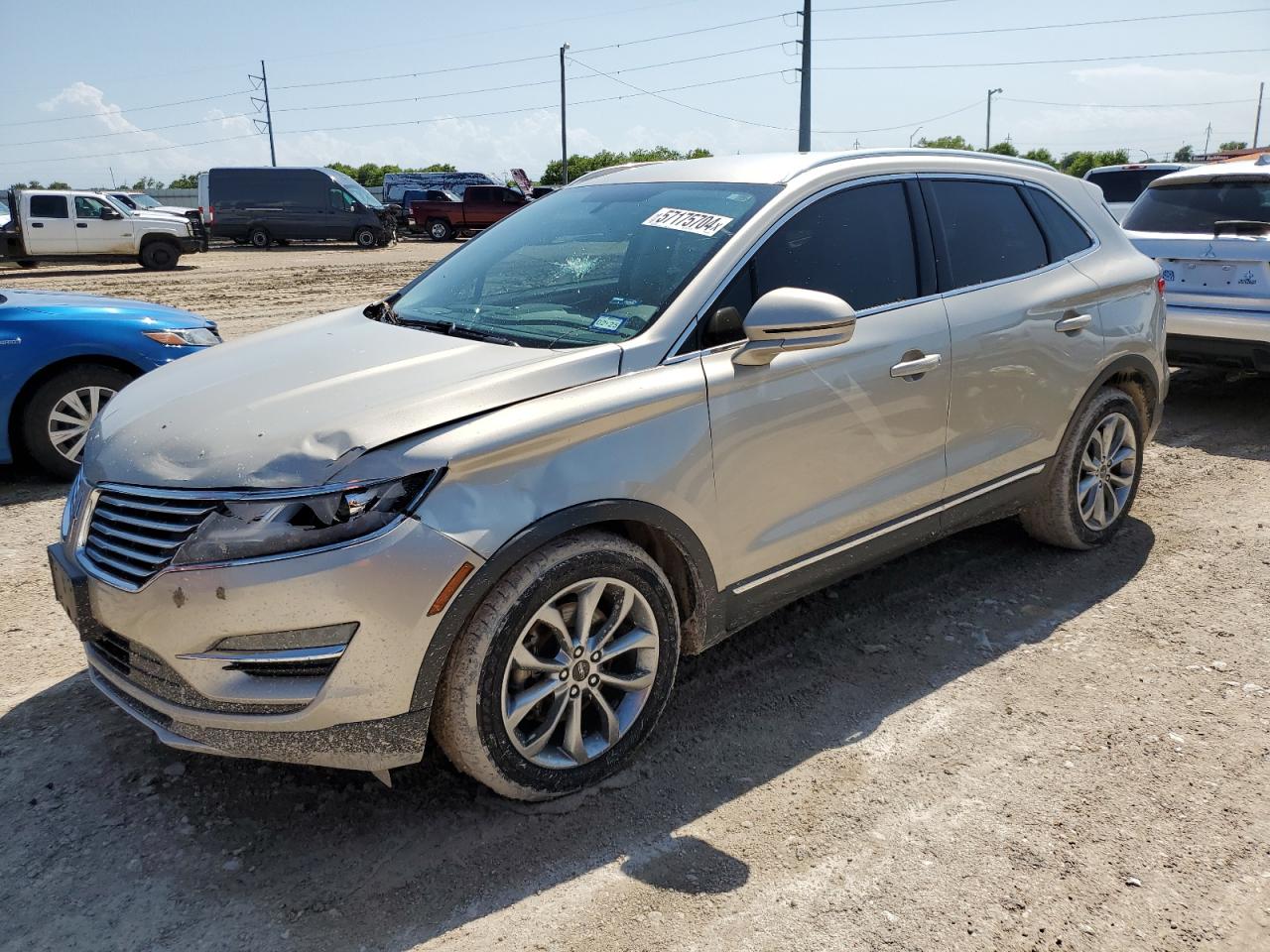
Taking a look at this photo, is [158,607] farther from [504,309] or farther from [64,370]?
[64,370]

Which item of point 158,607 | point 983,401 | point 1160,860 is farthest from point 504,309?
point 1160,860

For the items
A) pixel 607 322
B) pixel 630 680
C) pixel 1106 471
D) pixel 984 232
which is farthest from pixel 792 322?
pixel 1106 471

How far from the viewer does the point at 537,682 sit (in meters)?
2.90

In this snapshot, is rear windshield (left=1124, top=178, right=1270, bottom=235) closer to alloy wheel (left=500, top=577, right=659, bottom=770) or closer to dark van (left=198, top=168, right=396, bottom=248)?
alloy wheel (left=500, top=577, right=659, bottom=770)

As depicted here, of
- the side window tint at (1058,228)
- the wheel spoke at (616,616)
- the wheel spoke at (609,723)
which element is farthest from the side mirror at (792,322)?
the side window tint at (1058,228)

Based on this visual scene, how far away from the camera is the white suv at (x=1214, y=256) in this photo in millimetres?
6996

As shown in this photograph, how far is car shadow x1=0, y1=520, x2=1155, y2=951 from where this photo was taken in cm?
260

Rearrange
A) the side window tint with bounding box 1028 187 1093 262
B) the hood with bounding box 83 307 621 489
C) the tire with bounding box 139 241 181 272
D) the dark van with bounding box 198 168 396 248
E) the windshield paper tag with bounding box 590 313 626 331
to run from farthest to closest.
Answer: the dark van with bounding box 198 168 396 248 → the tire with bounding box 139 241 181 272 → the side window tint with bounding box 1028 187 1093 262 → the windshield paper tag with bounding box 590 313 626 331 → the hood with bounding box 83 307 621 489

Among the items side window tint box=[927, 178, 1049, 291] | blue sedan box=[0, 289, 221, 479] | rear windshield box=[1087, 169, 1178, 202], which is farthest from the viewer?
rear windshield box=[1087, 169, 1178, 202]

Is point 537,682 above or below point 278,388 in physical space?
below

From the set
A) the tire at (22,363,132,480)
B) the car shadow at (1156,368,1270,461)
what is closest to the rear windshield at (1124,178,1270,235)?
the car shadow at (1156,368,1270,461)

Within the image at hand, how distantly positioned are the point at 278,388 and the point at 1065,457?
3316 mm

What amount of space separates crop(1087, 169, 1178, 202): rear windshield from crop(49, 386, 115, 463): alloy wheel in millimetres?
13155

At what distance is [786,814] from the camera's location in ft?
9.75
